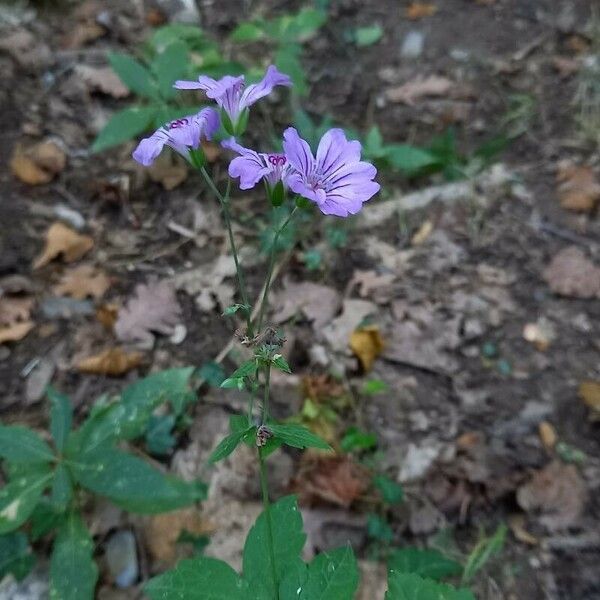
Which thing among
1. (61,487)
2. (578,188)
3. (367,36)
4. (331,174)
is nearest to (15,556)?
(61,487)

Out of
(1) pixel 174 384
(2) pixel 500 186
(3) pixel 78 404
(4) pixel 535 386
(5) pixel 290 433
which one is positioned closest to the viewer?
(5) pixel 290 433

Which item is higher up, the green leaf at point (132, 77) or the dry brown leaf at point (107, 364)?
the green leaf at point (132, 77)

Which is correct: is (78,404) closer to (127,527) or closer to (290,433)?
(127,527)

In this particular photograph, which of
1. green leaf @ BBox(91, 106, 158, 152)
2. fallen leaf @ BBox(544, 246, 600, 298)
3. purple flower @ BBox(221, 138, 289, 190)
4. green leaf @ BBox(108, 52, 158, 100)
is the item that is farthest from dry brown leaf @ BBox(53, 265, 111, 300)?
fallen leaf @ BBox(544, 246, 600, 298)

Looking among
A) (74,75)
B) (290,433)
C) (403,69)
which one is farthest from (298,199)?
(403,69)

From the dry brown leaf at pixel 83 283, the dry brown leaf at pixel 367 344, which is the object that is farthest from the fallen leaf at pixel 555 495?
the dry brown leaf at pixel 83 283

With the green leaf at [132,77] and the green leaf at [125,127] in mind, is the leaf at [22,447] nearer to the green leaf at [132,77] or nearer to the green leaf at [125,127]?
the green leaf at [125,127]
